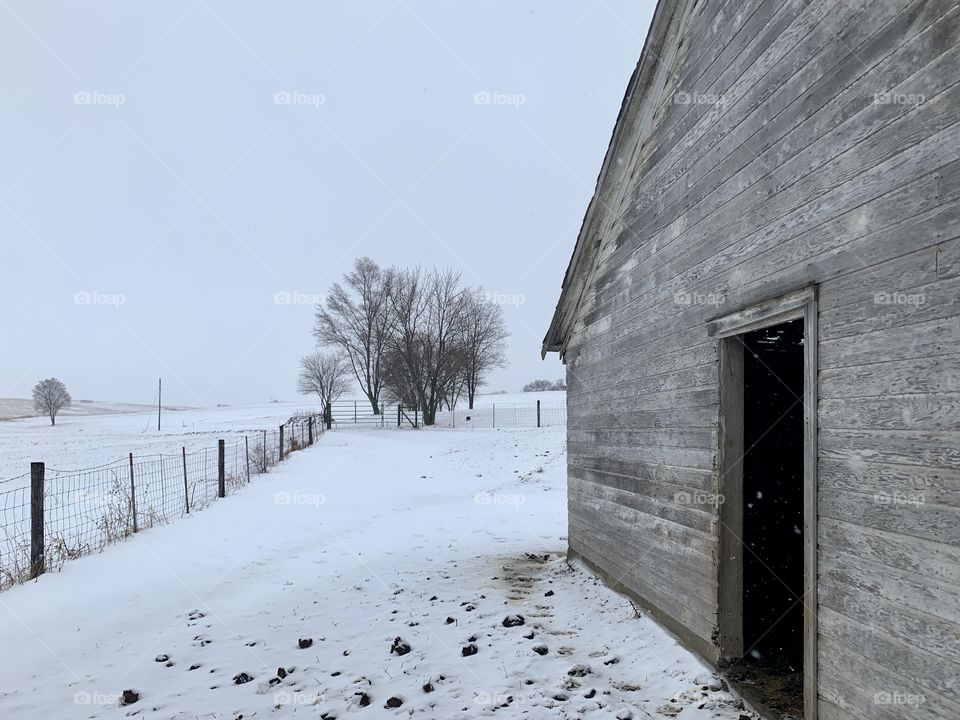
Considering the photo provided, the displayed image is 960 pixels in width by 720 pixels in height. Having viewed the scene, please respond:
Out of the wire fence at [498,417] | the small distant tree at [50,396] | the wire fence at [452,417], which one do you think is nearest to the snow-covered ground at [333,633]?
the wire fence at [452,417]

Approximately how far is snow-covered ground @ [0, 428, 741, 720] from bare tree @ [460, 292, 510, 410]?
3028cm

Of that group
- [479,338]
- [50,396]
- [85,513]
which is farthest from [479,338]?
[50,396]

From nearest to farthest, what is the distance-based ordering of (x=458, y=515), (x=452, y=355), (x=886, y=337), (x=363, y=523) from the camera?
1. (x=886, y=337)
2. (x=363, y=523)
3. (x=458, y=515)
4. (x=452, y=355)

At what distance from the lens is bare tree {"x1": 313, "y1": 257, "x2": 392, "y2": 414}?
39625 mm

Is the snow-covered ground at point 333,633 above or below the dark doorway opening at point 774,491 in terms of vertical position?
below

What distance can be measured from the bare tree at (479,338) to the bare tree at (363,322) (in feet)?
17.9

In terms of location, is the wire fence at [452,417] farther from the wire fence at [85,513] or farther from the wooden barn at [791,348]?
the wooden barn at [791,348]

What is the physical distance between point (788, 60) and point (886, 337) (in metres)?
1.89

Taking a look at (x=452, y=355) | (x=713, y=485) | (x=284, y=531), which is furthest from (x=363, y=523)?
(x=452, y=355)

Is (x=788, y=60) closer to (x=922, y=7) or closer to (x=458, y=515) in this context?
(x=922, y=7)

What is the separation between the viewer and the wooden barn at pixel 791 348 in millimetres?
2598

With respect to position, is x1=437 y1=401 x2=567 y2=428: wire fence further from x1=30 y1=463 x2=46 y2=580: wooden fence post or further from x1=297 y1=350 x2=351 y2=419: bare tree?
x1=30 y1=463 x2=46 y2=580: wooden fence post

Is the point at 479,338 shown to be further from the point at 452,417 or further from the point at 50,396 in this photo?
the point at 50,396

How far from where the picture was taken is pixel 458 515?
1218cm
